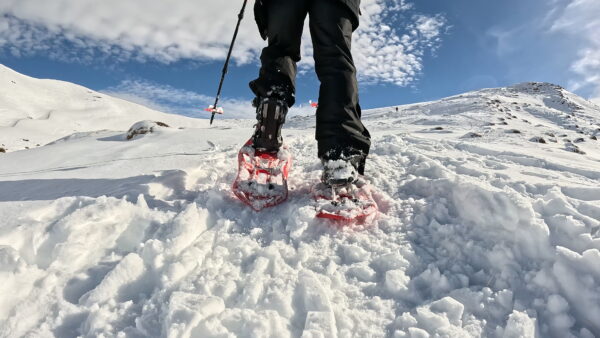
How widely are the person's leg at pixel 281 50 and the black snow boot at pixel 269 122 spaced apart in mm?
42

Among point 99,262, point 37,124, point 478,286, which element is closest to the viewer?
point 478,286

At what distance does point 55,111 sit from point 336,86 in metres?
19.4

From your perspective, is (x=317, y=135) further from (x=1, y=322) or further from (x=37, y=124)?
(x=37, y=124)

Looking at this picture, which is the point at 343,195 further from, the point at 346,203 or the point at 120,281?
the point at 120,281

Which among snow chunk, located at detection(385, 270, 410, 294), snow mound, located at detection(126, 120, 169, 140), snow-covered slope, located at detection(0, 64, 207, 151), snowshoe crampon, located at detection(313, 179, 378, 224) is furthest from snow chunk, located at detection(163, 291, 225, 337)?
snow-covered slope, located at detection(0, 64, 207, 151)

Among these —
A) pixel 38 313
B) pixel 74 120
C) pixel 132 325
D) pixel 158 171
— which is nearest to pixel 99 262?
pixel 38 313

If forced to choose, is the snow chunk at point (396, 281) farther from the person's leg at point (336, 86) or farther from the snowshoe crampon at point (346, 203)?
the person's leg at point (336, 86)

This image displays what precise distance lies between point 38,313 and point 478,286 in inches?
58.2

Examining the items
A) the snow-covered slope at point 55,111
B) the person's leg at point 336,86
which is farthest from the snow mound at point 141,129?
the snow-covered slope at point 55,111

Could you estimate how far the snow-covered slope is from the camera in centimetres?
1362

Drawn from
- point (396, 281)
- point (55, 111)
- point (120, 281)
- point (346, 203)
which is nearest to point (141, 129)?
point (346, 203)

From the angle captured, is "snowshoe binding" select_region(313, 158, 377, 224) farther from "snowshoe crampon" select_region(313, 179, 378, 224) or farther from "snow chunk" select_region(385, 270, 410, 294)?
"snow chunk" select_region(385, 270, 410, 294)

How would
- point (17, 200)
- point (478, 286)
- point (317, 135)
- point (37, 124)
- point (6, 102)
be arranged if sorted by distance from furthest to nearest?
point (6, 102) < point (37, 124) < point (317, 135) < point (17, 200) < point (478, 286)

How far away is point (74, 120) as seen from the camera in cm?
1620
